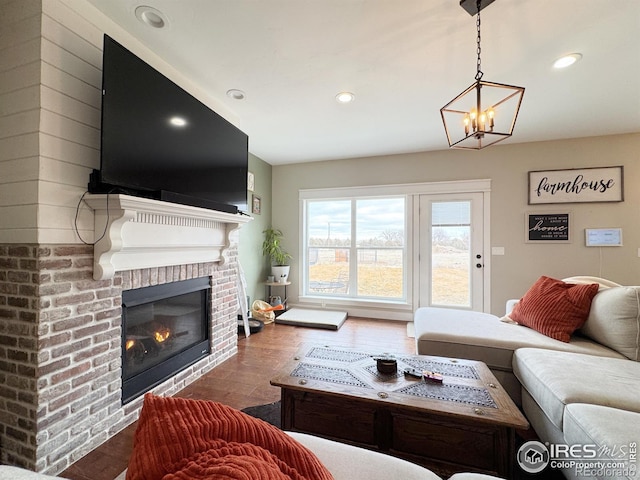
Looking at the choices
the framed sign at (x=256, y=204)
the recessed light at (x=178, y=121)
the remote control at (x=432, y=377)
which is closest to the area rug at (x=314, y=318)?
the framed sign at (x=256, y=204)

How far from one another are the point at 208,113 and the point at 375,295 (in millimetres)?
3429

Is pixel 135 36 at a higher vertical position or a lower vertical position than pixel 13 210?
higher

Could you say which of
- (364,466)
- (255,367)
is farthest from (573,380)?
(255,367)

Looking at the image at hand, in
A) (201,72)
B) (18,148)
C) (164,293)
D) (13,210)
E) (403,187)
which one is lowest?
(164,293)

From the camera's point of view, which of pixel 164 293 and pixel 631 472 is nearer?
pixel 631 472

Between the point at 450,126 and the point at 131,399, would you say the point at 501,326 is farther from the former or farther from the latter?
the point at 131,399

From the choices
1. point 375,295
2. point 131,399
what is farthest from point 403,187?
point 131,399

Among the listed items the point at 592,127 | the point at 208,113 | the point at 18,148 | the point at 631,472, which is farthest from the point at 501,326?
the point at 18,148

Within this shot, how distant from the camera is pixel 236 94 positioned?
2.55m

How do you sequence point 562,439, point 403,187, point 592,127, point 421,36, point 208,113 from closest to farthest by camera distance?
point 562,439 → point 421,36 → point 208,113 → point 592,127 → point 403,187

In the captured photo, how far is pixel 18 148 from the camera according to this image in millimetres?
1426

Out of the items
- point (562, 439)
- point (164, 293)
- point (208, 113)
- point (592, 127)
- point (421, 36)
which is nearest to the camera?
point (562, 439)

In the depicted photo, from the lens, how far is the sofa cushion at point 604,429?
1.04 m

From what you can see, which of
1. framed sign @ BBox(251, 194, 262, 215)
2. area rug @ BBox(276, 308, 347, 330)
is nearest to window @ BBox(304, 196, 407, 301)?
area rug @ BBox(276, 308, 347, 330)
